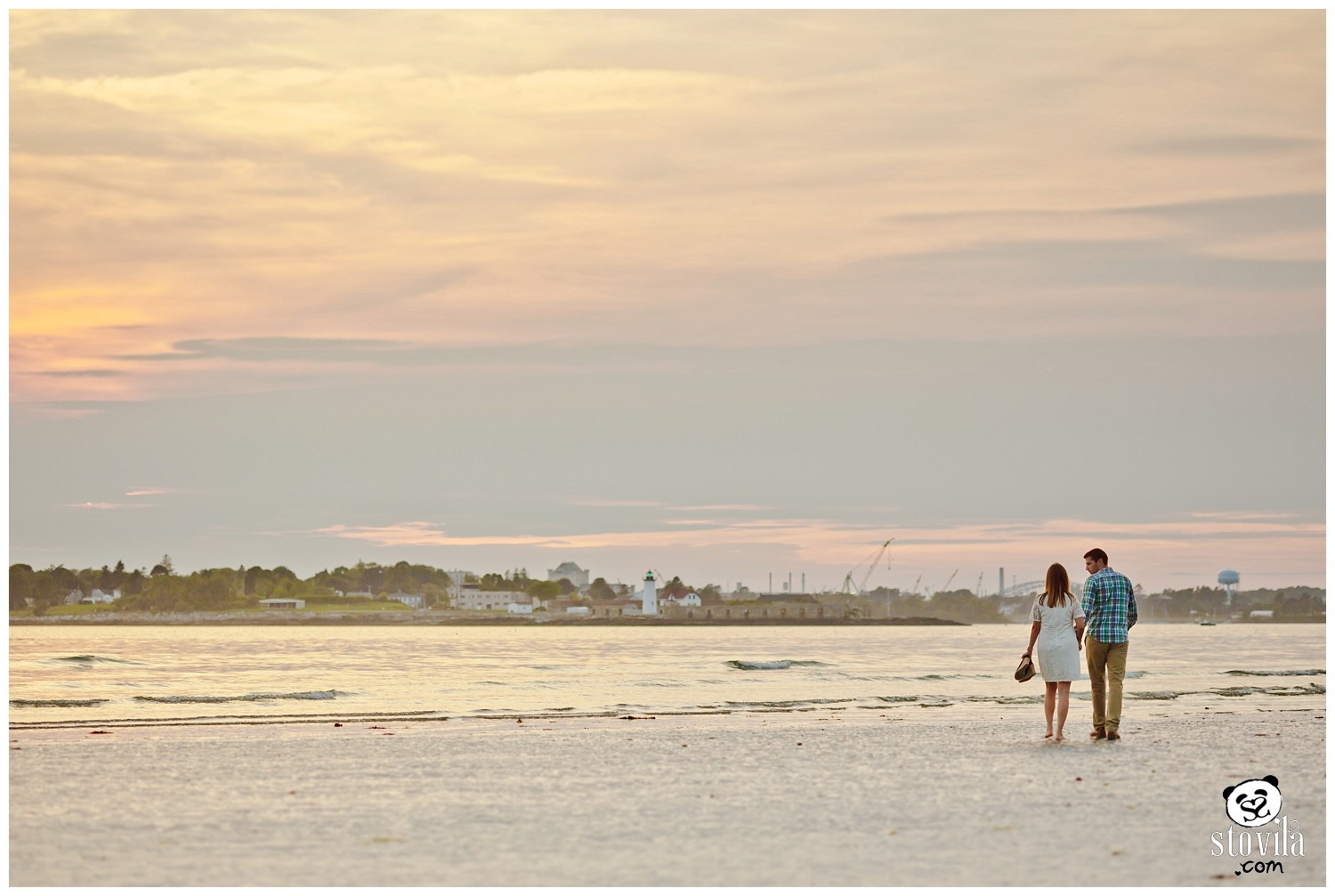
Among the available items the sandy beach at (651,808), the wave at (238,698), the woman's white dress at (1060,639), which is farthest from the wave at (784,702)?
the woman's white dress at (1060,639)

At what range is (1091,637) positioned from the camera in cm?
2205

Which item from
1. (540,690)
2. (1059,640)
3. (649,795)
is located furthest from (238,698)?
(649,795)

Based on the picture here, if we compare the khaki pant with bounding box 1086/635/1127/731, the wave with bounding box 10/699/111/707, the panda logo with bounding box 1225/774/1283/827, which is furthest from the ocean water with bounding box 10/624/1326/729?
the panda logo with bounding box 1225/774/1283/827

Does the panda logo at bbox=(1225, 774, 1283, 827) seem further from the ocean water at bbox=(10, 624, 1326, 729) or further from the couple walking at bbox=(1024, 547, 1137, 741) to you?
the ocean water at bbox=(10, 624, 1326, 729)

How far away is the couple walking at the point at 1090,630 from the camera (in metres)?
21.8

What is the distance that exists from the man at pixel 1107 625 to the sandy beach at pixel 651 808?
0.58 metres

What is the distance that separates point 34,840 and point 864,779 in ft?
29.4

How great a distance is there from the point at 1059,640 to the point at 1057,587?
894 millimetres

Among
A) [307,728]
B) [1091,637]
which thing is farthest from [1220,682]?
[307,728]

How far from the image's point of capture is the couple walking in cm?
2184

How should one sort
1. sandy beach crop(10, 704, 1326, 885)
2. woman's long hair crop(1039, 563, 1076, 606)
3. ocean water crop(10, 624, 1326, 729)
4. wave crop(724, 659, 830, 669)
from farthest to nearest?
1. wave crop(724, 659, 830, 669)
2. ocean water crop(10, 624, 1326, 729)
3. woman's long hair crop(1039, 563, 1076, 606)
4. sandy beach crop(10, 704, 1326, 885)

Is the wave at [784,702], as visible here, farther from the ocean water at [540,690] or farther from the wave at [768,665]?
the wave at [768,665]

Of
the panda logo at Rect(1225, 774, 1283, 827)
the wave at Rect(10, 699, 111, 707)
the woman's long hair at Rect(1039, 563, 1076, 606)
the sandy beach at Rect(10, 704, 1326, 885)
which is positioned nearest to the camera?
the sandy beach at Rect(10, 704, 1326, 885)

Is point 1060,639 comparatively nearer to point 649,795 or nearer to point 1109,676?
point 1109,676
